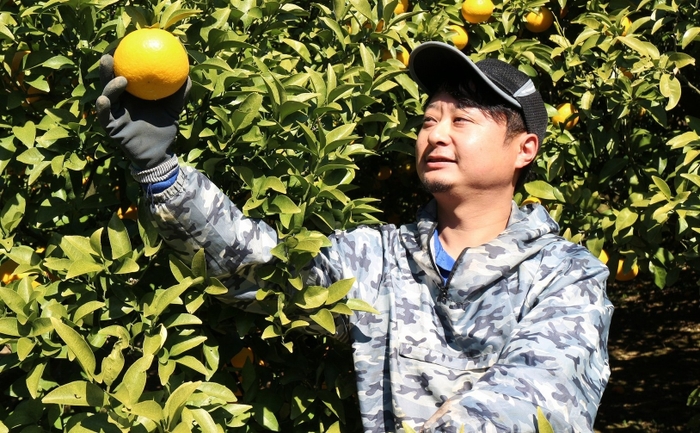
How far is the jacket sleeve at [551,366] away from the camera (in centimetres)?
149

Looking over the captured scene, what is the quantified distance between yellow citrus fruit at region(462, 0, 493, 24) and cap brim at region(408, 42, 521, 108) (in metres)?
0.68

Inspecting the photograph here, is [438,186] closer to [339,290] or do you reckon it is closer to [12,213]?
[339,290]

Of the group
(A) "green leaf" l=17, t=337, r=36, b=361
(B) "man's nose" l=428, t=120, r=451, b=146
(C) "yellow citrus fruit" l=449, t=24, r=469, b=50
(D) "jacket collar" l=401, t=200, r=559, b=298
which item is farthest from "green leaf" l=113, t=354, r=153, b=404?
(C) "yellow citrus fruit" l=449, t=24, r=469, b=50

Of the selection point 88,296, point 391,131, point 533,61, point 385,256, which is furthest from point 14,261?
point 533,61

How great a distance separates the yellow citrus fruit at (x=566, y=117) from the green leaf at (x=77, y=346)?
1875mm

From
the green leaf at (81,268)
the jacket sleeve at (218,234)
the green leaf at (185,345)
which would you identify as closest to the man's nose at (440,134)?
the jacket sleeve at (218,234)

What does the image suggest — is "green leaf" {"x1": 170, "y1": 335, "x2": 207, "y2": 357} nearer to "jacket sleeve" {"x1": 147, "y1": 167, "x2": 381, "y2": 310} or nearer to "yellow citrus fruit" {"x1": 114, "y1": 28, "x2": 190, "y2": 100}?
"jacket sleeve" {"x1": 147, "y1": 167, "x2": 381, "y2": 310}

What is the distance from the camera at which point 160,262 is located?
2123 mm

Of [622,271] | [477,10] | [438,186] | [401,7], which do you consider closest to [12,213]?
[438,186]

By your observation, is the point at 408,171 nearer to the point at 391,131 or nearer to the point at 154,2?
the point at 391,131

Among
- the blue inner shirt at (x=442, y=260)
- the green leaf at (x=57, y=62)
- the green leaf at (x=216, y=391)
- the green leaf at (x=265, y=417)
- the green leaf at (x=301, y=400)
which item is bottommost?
the green leaf at (x=265, y=417)

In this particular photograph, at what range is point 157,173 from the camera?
71.9 inches

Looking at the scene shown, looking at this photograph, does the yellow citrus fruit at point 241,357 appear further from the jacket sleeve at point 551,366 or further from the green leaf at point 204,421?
the jacket sleeve at point 551,366

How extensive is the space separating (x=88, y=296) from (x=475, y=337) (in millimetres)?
848
